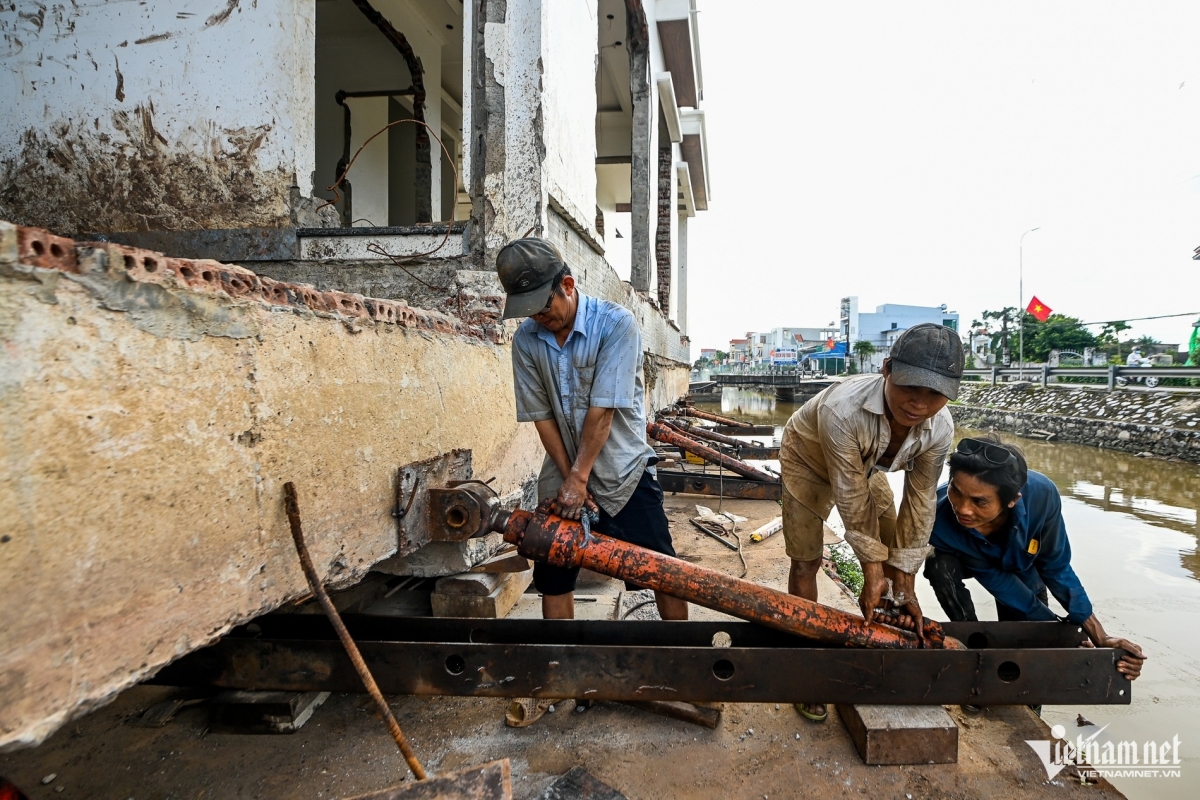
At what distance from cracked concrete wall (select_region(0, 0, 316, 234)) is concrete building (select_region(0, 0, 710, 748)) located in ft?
0.04

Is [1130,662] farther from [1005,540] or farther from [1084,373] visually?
[1084,373]

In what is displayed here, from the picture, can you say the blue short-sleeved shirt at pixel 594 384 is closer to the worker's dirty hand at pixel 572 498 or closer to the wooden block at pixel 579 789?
the worker's dirty hand at pixel 572 498

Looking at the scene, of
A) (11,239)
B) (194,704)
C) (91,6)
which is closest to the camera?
(11,239)

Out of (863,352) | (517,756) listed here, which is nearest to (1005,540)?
(517,756)

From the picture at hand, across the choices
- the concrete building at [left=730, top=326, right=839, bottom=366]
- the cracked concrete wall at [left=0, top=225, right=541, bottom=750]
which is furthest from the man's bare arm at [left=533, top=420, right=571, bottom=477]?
the concrete building at [left=730, top=326, right=839, bottom=366]

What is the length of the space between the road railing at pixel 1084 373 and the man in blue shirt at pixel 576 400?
44.2 ft

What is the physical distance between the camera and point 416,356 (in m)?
2.20

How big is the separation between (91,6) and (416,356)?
3.00m

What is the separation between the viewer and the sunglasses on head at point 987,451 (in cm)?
244

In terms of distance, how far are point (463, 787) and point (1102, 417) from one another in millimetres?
19420

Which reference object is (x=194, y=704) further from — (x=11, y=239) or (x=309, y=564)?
(x=11, y=239)

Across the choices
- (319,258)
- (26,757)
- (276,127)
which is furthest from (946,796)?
(276,127)

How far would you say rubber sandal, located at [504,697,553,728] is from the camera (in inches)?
82.6

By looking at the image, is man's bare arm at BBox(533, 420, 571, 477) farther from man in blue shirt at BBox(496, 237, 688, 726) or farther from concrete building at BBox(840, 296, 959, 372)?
concrete building at BBox(840, 296, 959, 372)
